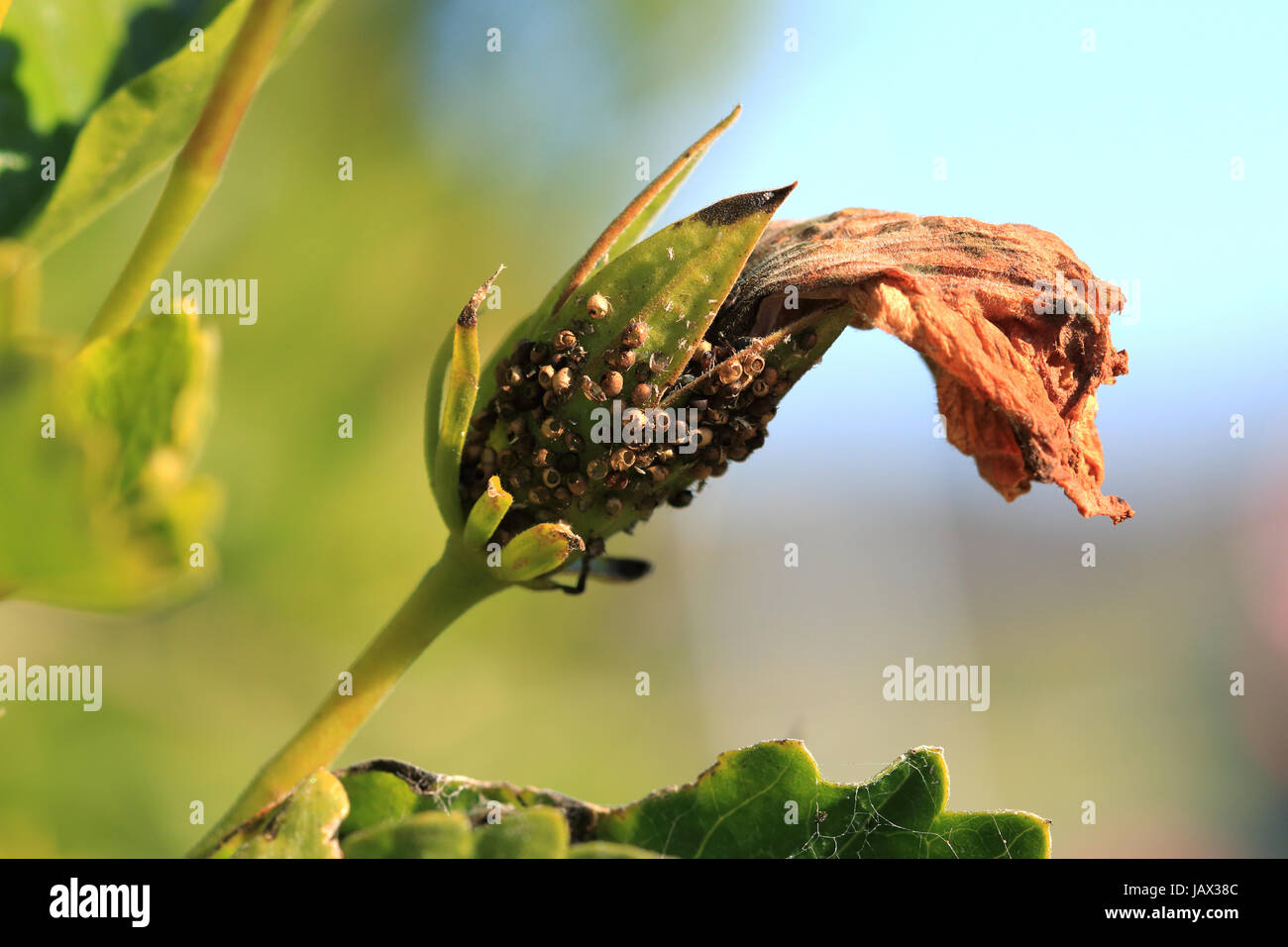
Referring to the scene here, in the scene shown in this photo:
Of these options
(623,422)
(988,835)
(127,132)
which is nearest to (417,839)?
(623,422)

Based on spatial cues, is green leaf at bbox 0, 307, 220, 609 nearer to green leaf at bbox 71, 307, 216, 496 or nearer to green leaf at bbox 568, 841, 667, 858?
green leaf at bbox 71, 307, 216, 496

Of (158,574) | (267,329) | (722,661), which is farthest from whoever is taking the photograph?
(722,661)

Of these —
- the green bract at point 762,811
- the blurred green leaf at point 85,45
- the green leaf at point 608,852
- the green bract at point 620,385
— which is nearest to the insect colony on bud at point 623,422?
the green bract at point 620,385

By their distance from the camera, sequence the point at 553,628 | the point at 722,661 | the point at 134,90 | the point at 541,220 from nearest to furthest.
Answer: the point at 134,90, the point at 541,220, the point at 553,628, the point at 722,661

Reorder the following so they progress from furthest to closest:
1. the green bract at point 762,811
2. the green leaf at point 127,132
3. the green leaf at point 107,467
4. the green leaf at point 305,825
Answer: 1. the green leaf at point 127,132
2. the green bract at point 762,811
3. the green leaf at point 305,825
4. the green leaf at point 107,467

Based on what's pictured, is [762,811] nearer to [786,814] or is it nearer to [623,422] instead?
[786,814]

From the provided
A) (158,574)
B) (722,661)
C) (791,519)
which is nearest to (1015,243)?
(158,574)

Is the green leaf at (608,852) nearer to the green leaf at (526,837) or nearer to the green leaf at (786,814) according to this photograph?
the green leaf at (526,837)

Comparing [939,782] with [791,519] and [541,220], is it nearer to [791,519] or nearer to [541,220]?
[541,220]
